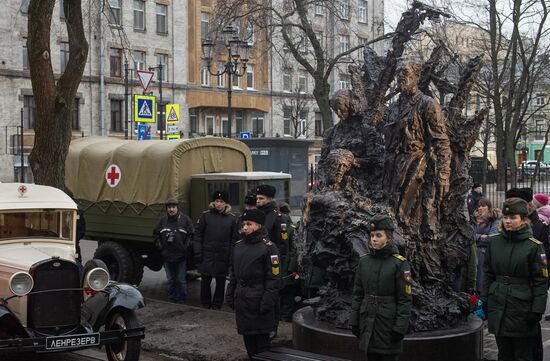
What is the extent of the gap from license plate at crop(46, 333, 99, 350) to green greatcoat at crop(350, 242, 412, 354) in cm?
331

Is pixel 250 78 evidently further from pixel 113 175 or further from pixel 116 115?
pixel 113 175

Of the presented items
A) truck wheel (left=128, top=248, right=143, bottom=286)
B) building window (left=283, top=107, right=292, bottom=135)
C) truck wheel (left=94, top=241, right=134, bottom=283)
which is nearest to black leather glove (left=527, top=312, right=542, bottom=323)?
truck wheel (left=94, top=241, right=134, bottom=283)

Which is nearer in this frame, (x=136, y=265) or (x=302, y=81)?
(x=136, y=265)

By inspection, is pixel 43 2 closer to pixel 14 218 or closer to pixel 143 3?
pixel 14 218

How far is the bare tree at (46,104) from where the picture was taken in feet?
47.5

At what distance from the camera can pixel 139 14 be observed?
47531mm

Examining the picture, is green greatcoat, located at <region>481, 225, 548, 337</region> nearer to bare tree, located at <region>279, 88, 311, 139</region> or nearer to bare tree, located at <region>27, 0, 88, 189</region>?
bare tree, located at <region>27, 0, 88, 189</region>

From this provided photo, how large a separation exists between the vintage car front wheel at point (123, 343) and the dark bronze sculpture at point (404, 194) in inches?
83.3

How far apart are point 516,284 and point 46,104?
10.3 metres

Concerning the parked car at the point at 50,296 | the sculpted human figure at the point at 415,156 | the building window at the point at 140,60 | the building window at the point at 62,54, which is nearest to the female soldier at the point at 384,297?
the sculpted human figure at the point at 415,156

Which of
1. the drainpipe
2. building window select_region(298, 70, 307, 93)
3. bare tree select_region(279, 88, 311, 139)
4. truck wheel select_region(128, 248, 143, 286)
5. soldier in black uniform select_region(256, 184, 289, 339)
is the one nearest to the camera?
soldier in black uniform select_region(256, 184, 289, 339)

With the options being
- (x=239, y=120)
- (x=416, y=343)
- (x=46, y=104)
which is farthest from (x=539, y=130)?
(x=416, y=343)

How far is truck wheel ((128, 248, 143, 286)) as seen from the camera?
1409 cm

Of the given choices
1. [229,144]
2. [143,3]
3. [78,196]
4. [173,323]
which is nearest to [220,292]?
[173,323]
